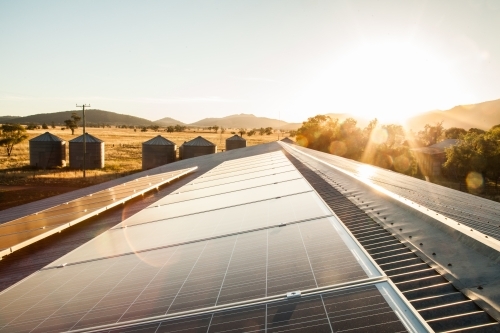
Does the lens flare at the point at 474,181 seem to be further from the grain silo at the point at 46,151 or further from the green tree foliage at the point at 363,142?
the grain silo at the point at 46,151

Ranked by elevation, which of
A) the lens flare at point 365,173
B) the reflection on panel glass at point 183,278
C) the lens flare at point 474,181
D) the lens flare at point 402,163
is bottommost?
the lens flare at point 474,181

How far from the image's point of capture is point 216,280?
491cm

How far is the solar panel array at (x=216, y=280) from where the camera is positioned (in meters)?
3.68

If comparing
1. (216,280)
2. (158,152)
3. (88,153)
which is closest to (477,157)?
(158,152)

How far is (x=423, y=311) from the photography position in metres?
3.72

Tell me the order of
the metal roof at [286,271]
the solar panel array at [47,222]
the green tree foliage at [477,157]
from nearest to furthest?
1. the metal roof at [286,271]
2. the solar panel array at [47,222]
3. the green tree foliage at [477,157]

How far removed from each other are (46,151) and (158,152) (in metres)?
17.2

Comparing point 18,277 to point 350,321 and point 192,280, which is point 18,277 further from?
point 350,321

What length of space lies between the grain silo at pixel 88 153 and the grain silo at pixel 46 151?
83.9 inches

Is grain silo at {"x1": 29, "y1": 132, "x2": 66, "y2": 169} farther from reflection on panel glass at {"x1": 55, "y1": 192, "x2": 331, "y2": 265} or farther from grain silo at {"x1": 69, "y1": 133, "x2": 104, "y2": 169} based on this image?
reflection on panel glass at {"x1": 55, "y1": 192, "x2": 331, "y2": 265}

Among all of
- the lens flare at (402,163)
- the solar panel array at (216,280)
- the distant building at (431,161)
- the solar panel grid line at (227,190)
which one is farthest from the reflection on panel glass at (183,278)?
the distant building at (431,161)

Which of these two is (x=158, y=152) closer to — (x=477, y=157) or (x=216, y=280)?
(x=477, y=157)

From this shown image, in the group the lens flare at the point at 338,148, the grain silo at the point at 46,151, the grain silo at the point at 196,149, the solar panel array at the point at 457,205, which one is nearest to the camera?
the solar panel array at the point at 457,205

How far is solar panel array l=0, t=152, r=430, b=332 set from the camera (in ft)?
12.1
